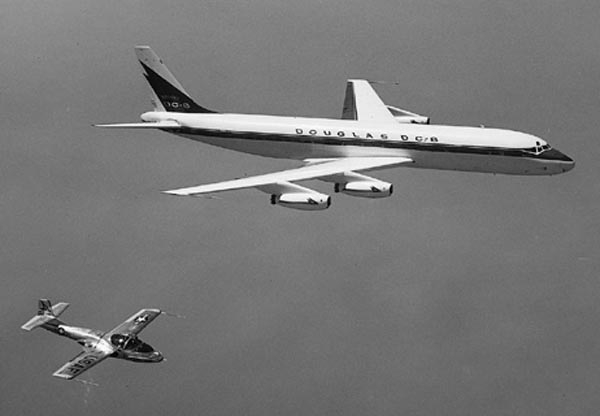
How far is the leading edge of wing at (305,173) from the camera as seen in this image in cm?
7500

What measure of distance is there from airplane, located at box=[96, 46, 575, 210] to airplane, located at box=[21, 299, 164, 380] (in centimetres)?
1056

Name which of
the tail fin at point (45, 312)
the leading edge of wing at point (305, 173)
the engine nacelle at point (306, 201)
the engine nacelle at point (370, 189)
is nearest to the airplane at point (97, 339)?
the tail fin at point (45, 312)

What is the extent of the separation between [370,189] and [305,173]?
509 cm

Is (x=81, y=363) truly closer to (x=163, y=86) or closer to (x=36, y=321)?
(x=36, y=321)

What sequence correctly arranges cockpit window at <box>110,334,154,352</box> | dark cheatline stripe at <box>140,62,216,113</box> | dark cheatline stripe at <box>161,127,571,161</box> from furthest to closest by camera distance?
dark cheatline stripe at <box>140,62,216,113</box>, dark cheatline stripe at <box>161,127,571,161</box>, cockpit window at <box>110,334,154,352</box>

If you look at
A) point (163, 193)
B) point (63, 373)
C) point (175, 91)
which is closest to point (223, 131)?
point (175, 91)

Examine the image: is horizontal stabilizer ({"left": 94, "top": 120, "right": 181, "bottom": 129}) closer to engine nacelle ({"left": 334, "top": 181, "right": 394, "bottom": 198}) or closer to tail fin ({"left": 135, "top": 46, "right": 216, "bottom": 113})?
tail fin ({"left": 135, "top": 46, "right": 216, "bottom": 113})

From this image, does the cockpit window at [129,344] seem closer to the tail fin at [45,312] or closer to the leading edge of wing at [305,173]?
the tail fin at [45,312]

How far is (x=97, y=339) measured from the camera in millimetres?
75438

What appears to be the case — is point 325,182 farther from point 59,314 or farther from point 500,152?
point 59,314

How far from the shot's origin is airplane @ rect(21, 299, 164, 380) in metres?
71.7

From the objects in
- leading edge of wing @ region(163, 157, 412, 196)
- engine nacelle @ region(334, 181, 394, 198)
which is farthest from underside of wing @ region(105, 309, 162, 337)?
engine nacelle @ region(334, 181, 394, 198)

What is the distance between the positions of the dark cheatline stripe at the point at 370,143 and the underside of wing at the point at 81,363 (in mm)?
22292

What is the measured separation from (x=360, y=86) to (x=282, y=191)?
1833 cm
